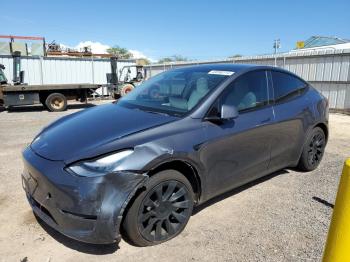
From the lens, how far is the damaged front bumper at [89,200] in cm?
241

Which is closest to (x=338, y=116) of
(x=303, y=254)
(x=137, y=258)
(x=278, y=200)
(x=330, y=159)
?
(x=330, y=159)

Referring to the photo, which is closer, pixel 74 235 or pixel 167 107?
pixel 74 235

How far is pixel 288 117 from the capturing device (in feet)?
13.2

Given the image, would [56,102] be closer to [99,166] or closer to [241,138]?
[241,138]

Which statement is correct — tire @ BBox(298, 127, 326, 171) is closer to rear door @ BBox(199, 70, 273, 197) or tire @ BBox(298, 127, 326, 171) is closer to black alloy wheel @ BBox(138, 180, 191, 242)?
rear door @ BBox(199, 70, 273, 197)

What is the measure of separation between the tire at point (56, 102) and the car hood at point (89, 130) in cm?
1131

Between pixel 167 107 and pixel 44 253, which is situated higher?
pixel 167 107

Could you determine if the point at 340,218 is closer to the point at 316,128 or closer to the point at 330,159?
the point at 316,128

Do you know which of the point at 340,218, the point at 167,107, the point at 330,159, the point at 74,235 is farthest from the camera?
the point at 330,159

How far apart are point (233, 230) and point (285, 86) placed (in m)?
2.10

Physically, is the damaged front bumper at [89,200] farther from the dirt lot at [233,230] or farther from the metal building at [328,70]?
the metal building at [328,70]

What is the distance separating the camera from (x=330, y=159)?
549 cm

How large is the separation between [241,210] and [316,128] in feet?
6.40

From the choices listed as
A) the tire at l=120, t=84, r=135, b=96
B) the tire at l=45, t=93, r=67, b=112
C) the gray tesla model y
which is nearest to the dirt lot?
the gray tesla model y
